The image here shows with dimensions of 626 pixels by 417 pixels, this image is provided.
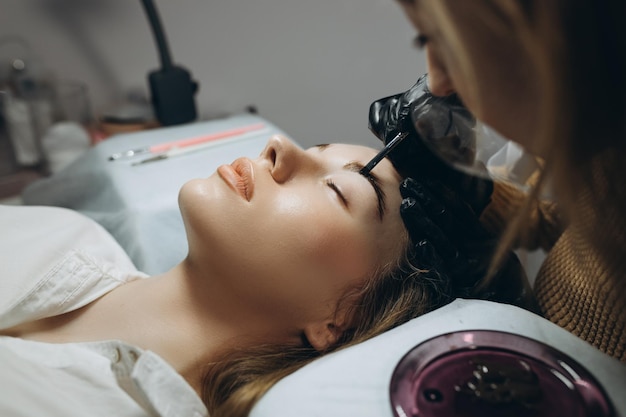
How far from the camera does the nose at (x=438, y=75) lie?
1.82 ft

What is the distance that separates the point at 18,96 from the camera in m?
1.52

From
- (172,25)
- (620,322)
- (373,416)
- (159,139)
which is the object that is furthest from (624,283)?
(172,25)

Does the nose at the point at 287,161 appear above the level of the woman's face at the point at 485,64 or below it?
below

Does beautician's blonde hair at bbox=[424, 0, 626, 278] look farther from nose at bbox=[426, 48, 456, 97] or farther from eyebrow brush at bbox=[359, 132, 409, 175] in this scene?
eyebrow brush at bbox=[359, 132, 409, 175]

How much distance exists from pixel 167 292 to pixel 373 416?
1.31 ft

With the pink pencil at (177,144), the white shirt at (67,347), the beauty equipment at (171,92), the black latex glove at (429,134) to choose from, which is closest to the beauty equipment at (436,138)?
the black latex glove at (429,134)

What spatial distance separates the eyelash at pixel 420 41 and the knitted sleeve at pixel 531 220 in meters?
0.38

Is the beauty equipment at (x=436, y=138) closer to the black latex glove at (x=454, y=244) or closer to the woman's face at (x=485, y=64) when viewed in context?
the black latex glove at (x=454, y=244)

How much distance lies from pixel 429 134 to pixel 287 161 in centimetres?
21

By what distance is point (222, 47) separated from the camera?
5.42ft

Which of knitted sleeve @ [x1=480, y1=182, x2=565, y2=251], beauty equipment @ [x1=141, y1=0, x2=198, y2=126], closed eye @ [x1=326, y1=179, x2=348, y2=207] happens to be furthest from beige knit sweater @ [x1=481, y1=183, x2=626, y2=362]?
beauty equipment @ [x1=141, y1=0, x2=198, y2=126]

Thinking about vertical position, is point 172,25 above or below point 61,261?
above

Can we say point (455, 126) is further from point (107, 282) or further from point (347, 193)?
point (107, 282)

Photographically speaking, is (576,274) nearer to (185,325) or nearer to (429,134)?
(429,134)
